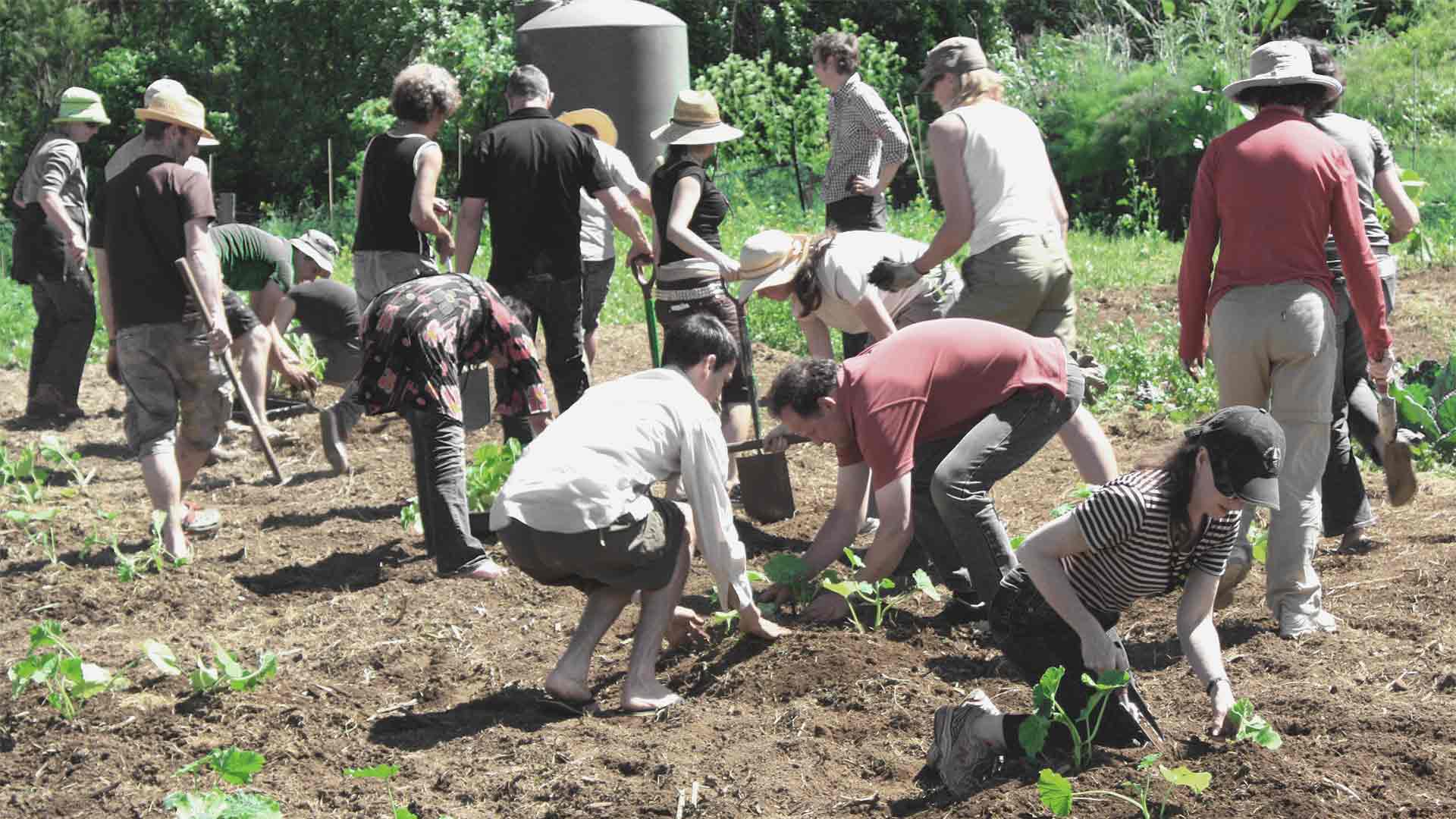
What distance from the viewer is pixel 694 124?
21.4 ft

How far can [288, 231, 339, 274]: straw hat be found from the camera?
325 inches

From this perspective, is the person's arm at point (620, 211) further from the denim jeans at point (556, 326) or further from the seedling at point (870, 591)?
the seedling at point (870, 591)

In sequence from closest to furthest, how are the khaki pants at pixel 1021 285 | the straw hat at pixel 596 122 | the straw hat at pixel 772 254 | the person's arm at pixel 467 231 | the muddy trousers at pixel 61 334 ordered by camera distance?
the khaki pants at pixel 1021 285 < the straw hat at pixel 772 254 < the person's arm at pixel 467 231 < the straw hat at pixel 596 122 < the muddy trousers at pixel 61 334

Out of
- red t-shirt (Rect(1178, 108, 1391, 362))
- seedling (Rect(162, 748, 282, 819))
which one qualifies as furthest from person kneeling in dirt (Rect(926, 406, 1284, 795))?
seedling (Rect(162, 748, 282, 819))

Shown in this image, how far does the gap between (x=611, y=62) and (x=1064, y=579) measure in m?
10.5

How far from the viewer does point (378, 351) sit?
564 cm

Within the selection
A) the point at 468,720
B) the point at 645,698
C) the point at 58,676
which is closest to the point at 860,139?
the point at 645,698

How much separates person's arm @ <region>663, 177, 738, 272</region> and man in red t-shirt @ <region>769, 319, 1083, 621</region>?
178cm

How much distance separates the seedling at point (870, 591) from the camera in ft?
15.5

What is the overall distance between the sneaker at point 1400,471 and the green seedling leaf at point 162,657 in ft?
12.6

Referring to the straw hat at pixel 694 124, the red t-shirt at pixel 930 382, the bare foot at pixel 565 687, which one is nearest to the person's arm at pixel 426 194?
the straw hat at pixel 694 124

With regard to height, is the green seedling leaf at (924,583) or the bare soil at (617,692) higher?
the green seedling leaf at (924,583)

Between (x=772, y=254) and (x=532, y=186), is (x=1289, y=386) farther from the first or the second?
(x=532, y=186)

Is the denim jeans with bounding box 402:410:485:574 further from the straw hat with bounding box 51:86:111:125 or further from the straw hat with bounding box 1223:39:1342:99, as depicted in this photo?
the straw hat with bounding box 51:86:111:125
